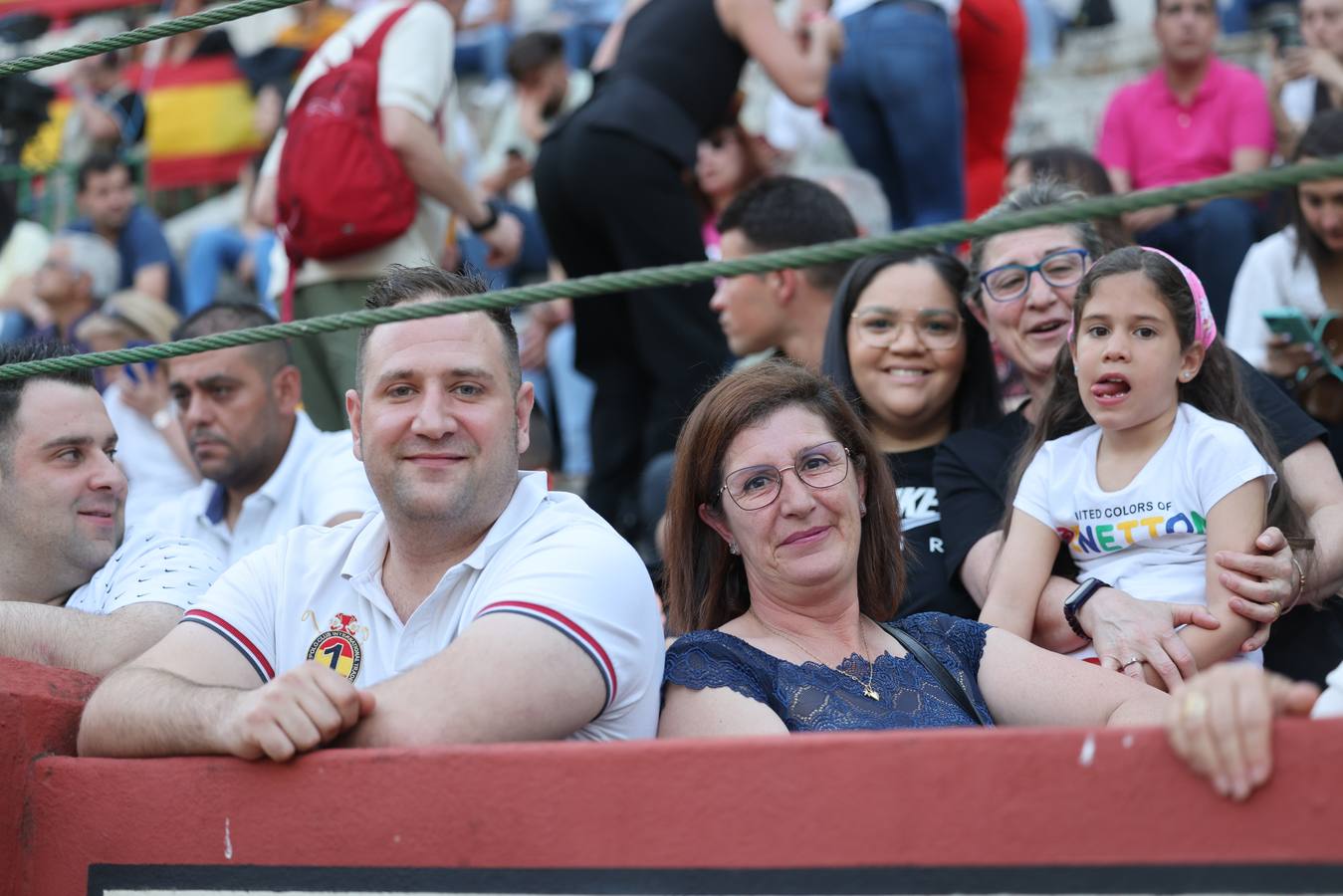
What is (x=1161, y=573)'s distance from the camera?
318cm

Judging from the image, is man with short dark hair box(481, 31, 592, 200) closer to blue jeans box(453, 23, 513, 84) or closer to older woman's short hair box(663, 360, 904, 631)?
blue jeans box(453, 23, 513, 84)

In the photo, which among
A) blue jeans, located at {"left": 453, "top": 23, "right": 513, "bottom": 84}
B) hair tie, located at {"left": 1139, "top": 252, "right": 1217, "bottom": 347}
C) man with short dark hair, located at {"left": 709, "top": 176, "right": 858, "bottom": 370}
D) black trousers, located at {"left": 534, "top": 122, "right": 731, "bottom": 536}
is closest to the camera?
hair tie, located at {"left": 1139, "top": 252, "right": 1217, "bottom": 347}

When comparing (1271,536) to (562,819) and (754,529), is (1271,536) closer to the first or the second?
(754,529)

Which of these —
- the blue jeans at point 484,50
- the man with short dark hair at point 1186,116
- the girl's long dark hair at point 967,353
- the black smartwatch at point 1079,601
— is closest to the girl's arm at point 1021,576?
the black smartwatch at point 1079,601

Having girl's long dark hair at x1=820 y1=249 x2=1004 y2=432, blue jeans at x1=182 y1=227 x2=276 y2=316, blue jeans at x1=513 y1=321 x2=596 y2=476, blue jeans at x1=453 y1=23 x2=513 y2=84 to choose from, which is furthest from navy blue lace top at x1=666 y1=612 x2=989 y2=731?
blue jeans at x1=453 y1=23 x2=513 y2=84

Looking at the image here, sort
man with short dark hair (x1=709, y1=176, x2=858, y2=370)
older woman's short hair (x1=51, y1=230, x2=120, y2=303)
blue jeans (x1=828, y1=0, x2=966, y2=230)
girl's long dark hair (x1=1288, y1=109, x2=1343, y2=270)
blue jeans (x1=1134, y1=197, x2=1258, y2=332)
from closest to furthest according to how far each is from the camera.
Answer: girl's long dark hair (x1=1288, y1=109, x2=1343, y2=270), man with short dark hair (x1=709, y1=176, x2=858, y2=370), blue jeans (x1=828, y1=0, x2=966, y2=230), blue jeans (x1=1134, y1=197, x2=1258, y2=332), older woman's short hair (x1=51, y1=230, x2=120, y2=303)

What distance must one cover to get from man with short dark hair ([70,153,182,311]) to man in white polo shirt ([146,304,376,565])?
3266mm

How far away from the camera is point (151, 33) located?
2.76 metres

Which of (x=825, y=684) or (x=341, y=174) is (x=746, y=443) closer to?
(x=825, y=684)

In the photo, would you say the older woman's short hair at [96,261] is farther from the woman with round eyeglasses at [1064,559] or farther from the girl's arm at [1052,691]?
the girl's arm at [1052,691]

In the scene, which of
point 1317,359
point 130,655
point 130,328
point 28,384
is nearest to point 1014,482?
point 1317,359

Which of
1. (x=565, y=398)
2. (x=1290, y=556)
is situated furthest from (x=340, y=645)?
(x=565, y=398)

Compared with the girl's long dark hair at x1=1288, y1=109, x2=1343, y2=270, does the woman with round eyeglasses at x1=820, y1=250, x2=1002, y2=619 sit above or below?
below

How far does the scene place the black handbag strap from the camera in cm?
288
